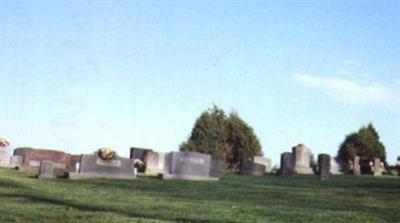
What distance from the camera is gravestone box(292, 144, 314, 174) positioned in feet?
134

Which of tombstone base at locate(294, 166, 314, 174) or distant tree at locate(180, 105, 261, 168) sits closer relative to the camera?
tombstone base at locate(294, 166, 314, 174)

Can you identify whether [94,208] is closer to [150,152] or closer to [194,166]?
[194,166]

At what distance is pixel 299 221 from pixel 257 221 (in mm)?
846

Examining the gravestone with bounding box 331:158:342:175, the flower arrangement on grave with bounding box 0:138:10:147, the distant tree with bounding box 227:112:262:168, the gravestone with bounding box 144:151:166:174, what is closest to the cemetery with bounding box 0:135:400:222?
the gravestone with bounding box 144:151:166:174

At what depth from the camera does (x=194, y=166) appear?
28.9 meters

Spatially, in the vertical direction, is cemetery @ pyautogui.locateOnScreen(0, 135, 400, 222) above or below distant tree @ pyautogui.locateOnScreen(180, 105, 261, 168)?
below

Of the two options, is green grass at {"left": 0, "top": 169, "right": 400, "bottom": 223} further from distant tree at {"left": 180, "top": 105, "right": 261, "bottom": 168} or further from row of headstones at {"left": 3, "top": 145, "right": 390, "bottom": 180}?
distant tree at {"left": 180, "top": 105, "right": 261, "bottom": 168}

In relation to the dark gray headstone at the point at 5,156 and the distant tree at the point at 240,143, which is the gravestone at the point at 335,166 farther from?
the dark gray headstone at the point at 5,156

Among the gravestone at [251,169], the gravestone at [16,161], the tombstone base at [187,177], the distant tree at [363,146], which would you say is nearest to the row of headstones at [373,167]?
the gravestone at [251,169]

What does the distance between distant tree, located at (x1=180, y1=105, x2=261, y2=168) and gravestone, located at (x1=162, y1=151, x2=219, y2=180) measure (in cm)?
2034

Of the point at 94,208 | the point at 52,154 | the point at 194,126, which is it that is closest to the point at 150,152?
the point at 52,154

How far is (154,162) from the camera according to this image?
36344 mm

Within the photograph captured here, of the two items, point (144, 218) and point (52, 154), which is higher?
point (52, 154)

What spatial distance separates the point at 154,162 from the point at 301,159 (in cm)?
1085
